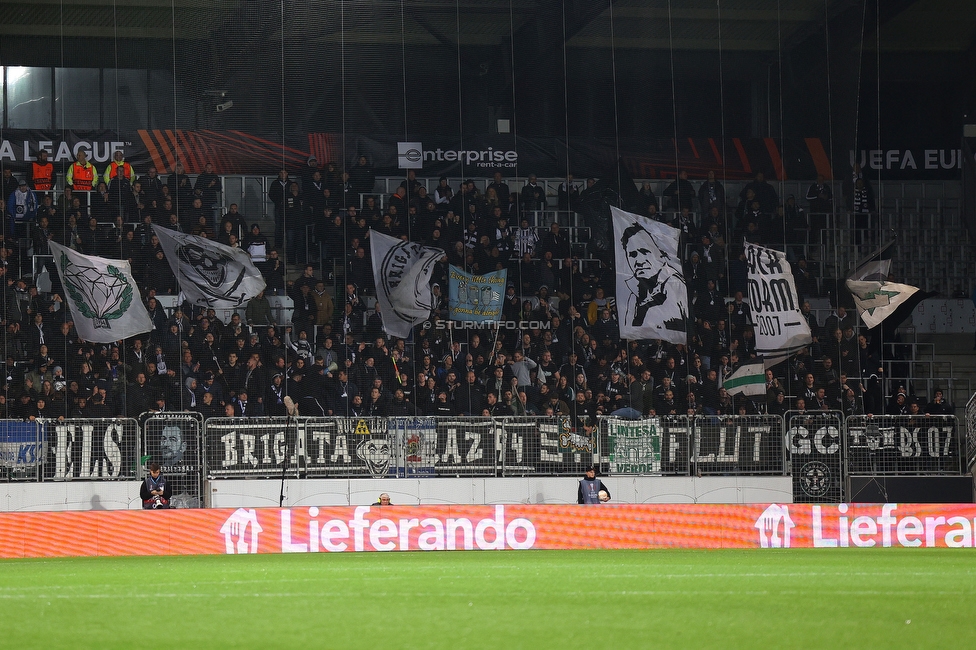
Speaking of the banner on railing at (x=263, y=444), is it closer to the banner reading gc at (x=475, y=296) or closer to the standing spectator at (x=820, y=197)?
the banner reading gc at (x=475, y=296)

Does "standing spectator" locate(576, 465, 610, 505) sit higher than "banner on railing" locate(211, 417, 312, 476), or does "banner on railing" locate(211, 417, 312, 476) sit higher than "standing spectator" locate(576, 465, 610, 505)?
"banner on railing" locate(211, 417, 312, 476)

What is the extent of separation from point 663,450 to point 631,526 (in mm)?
3350

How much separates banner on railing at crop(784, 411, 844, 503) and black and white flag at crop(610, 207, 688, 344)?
3449 millimetres

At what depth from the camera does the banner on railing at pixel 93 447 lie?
60.3ft

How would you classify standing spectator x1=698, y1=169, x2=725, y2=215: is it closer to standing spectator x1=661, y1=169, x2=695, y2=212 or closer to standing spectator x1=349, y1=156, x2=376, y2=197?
standing spectator x1=661, y1=169, x2=695, y2=212

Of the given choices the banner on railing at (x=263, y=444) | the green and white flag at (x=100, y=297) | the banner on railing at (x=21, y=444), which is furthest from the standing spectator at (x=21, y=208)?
the banner on railing at (x=263, y=444)

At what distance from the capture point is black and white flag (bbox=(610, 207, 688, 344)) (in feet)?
73.6

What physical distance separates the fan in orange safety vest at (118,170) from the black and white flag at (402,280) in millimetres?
4452

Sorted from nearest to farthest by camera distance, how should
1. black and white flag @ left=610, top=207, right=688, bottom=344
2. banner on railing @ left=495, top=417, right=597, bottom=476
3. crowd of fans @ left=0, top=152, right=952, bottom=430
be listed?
banner on railing @ left=495, top=417, right=597, bottom=476 → crowd of fans @ left=0, top=152, right=952, bottom=430 → black and white flag @ left=610, top=207, right=688, bottom=344

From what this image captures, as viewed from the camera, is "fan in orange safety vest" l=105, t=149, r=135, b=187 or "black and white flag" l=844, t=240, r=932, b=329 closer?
"fan in orange safety vest" l=105, t=149, r=135, b=187

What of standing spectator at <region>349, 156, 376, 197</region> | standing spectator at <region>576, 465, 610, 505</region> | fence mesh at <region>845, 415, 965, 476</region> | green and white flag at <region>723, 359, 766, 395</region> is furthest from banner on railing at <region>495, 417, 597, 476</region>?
standing spectator at <region>349, 156, 376, 197</region>

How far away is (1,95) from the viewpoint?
2228 centimetres

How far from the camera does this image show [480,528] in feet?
53.1

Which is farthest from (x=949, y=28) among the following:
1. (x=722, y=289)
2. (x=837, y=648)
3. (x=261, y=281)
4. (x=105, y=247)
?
(x=837, y=648)
